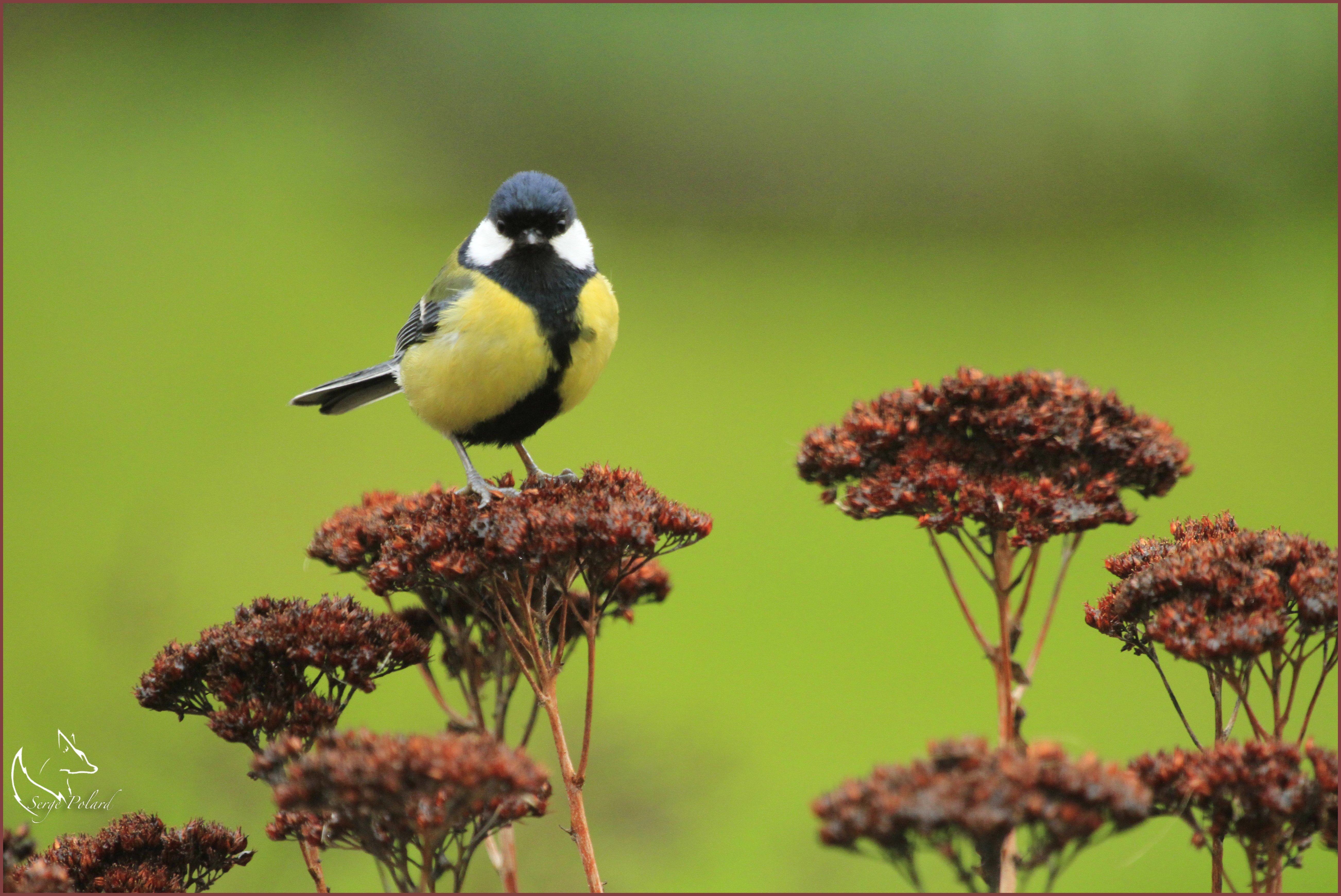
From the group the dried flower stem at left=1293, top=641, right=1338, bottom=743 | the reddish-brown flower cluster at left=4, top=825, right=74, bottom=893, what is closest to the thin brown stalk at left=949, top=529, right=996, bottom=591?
the dried flower stem at left=1293, top=641, right=1338, bottom=743

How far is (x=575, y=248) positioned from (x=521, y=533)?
0.90m

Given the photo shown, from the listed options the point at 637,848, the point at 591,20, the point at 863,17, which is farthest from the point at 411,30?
the point at 637,848

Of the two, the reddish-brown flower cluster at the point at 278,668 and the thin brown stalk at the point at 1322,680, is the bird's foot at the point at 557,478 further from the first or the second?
the thin brown stalk at the point at 1322,680

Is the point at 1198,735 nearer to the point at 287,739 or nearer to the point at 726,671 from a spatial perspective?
the point at 726,671

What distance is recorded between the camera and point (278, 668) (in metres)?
1.64

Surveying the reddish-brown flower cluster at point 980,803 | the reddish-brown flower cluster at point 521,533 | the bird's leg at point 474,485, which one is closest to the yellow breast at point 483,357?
the bird's leg at point 474,485

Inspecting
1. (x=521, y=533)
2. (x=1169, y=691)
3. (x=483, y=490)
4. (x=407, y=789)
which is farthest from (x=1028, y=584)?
(x=407, y=789)

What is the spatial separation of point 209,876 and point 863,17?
6272 mm

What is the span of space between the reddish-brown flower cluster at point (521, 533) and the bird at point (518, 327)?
25cm

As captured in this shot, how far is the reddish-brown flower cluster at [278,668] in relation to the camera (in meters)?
1.62

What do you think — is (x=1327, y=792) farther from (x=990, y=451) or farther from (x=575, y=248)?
(x=575, y=248)

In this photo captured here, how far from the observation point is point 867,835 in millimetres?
1122

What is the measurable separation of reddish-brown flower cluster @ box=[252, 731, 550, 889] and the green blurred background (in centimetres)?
240

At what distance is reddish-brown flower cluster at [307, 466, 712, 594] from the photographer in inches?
66.0
